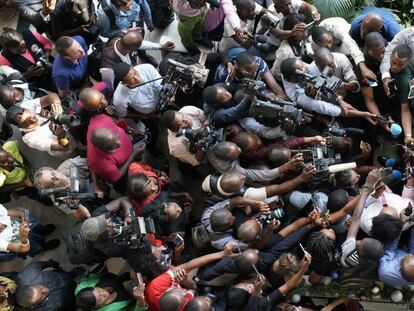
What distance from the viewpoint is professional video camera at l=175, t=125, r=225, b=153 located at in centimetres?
425

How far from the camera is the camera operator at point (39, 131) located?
4.41 metres

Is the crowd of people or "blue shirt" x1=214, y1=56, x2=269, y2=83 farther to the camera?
"blue shirt" x1=214, y1=56, x2=269, y2=83

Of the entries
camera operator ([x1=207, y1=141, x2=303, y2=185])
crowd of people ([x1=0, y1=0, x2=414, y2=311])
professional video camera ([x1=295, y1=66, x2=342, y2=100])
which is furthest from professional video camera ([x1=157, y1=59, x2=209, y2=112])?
professional video camera ([x1=295, y1=66, x2=342, y2=100])

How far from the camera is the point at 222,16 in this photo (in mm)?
4832

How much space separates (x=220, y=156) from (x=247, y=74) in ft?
2.46

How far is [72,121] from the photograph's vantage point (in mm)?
4324

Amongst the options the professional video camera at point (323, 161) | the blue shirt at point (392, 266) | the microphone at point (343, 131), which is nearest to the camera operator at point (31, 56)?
the professional video camera at point (323, 161)

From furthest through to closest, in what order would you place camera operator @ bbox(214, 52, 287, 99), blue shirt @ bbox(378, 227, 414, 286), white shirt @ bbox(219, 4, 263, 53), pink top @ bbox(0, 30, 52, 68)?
pink top @ bbox(0, 30, 52, 68)
white shirt @ bbox(219, 4, 263, 53)
camera operator @ bbox(214, 52, 287, 99)
blue shirt @ bbox(378, 227, 414, 286)

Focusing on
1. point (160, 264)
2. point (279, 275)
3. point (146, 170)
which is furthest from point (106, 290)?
point (279, 275)

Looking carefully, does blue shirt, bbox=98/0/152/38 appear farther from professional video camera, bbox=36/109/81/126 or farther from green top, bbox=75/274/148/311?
green top, bbox=75/274/148/311

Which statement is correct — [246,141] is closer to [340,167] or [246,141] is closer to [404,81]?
[340,167]

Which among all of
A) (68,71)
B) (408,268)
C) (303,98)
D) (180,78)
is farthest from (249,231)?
(68,71)

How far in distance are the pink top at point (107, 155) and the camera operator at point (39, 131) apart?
300 mm

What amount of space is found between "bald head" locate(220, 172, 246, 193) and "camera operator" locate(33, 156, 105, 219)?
4.08 feet
